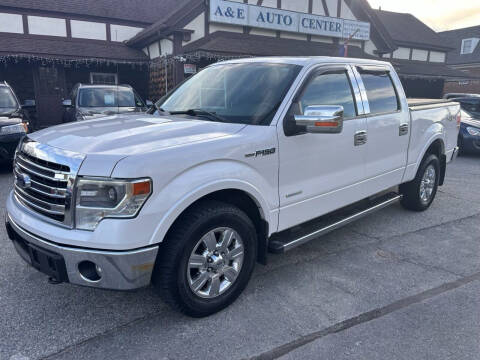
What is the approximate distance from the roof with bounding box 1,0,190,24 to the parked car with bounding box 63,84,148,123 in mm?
7050

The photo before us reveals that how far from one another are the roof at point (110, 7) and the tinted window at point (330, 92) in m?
13.1

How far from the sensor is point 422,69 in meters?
23.3

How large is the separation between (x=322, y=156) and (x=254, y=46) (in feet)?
44.0

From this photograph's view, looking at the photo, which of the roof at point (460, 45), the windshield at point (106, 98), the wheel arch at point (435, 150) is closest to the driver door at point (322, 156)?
the wheel arch at point (435, 150)

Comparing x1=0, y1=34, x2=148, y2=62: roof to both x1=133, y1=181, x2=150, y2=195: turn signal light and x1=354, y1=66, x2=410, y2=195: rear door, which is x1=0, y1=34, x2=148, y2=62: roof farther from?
x1=133, y1=181, x2=150, y2=195: turn signal light

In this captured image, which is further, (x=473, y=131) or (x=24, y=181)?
(x=473, y=131)

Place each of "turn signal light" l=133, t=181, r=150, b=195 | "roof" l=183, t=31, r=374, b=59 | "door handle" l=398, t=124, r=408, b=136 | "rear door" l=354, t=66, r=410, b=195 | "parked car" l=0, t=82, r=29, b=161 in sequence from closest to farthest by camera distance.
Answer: "turn signal light" l=133, t=181, r=150, b=195 < "rear door" l=354, t=66, r=410, b=195 < "door handle" l=398, t=124, r=408, b=136 < "parked car" l=0, t=82, r=29, b=161 < "roof" l=183, t=31, r=374, b=59

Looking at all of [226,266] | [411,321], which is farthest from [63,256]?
[411,321]

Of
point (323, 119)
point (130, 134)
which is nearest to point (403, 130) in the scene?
point (323, 119)

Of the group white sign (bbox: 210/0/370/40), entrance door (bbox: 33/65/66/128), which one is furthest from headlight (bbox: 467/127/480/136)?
entrance door (bbox: 33/65/66/128)

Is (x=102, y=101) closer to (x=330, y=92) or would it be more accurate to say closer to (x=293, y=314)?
(x=330, y=92)

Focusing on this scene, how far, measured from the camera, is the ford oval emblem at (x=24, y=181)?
2825 millimetres

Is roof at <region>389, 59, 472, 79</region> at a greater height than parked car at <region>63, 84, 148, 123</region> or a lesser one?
greater

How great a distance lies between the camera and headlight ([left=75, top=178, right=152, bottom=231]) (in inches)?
93.7
